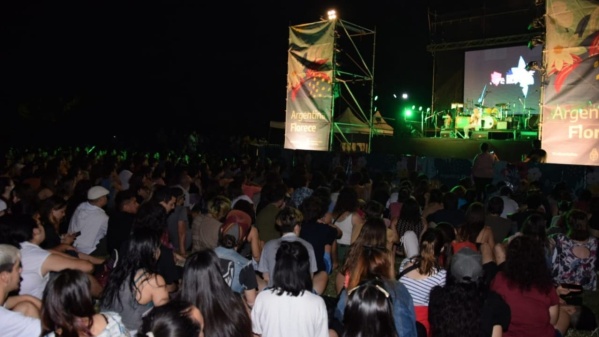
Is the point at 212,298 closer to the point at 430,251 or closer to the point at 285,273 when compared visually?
the point at 285,273

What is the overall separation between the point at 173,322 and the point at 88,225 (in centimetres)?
454

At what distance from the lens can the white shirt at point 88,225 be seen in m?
6.36

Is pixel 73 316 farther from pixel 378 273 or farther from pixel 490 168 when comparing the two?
pixel 490 168

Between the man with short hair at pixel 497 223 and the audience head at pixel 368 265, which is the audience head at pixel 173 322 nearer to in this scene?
the audience head at pixel 368 265

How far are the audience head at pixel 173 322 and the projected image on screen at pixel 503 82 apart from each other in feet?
65.2

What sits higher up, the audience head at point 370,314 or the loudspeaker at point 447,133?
the loudspeaker at point 447,133

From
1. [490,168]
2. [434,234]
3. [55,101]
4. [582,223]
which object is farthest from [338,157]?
[55,101]

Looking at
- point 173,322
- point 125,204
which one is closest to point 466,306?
point 173,322

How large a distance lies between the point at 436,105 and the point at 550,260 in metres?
19.0

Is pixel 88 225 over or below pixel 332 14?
below

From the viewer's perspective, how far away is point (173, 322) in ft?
7.50

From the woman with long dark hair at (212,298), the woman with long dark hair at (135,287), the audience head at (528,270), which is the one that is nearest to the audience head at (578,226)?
the audience head at (528,270)

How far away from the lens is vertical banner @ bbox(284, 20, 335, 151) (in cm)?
1725

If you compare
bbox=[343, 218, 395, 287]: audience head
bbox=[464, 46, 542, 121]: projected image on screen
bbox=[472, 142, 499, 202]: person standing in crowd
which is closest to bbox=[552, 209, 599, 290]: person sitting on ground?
bbox=[343, 218, 395, 287]: audience head
